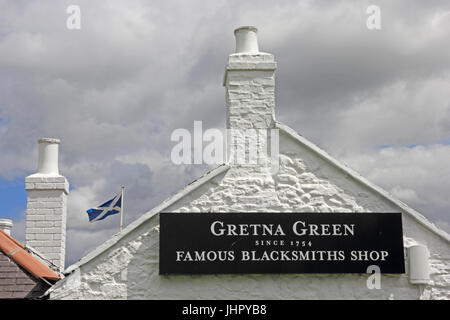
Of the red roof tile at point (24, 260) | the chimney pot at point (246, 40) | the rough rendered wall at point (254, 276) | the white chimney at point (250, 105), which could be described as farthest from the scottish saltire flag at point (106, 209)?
the chimney pot at point (246, 40)

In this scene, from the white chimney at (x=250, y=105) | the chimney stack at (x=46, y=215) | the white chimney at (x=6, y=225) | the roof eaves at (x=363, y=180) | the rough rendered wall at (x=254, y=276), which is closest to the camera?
the rough rendered wall at (x=254, y=276)

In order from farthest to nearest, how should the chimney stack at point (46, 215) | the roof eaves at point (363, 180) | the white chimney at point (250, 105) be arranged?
1. the chimney stack at point (46, 215)
2. the white chimney at point (250, 105)
3. the roof eaves at point (363, 180)

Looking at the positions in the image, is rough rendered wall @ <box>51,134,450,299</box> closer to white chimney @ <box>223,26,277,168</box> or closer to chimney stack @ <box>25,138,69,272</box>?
white chimney @ <box>223,26,277,168</box>

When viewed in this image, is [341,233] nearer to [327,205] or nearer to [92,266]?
[327,205]

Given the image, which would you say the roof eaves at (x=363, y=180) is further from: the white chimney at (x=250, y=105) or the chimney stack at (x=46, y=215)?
the chimney stack at (x=46, y=215)

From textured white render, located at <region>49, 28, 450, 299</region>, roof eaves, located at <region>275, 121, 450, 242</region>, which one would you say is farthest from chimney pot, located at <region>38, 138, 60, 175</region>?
roof eaves, located at <region>275, 121, 450, 242</region>

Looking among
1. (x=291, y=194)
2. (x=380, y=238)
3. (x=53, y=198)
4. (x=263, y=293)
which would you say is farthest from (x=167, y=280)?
(x=53, y=198)

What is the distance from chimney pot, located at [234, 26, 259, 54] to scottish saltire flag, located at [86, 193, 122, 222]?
A: 4.53m

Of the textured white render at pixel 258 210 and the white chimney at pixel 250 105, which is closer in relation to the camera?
the textured white render at pixel 258 210

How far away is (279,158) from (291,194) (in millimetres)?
607

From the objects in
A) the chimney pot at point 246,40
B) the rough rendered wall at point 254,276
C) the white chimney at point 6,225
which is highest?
the chimney pot at point 246,40

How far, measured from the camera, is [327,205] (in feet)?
32.5

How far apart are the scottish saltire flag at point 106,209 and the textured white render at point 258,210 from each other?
3.88 metres

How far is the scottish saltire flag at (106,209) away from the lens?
13.4 metres
